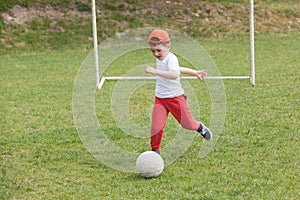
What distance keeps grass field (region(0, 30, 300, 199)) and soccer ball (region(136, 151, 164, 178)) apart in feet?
0.28

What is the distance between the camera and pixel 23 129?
29.7 feet

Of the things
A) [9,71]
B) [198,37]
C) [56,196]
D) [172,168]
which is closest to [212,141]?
[172,168]

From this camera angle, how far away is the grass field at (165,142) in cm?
627

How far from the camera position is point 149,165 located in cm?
656

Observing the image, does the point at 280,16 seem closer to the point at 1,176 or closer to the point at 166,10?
the point at 166,10

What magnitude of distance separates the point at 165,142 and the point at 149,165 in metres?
1.55

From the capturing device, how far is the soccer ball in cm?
656

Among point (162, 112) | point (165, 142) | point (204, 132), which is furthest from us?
point (165, 142)

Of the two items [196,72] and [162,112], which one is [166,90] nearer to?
[162,112]

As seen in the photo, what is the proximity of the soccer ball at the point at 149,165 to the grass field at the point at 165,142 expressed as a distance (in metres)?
0.09

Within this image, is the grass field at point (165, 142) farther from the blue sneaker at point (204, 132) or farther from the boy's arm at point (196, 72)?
the boy's arm at point (196, 72)

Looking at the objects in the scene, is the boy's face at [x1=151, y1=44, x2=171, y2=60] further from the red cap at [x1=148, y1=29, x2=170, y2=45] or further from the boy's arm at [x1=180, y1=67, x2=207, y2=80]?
the boy's arm at [x1=180, y1=67, x2=207, y2=80]

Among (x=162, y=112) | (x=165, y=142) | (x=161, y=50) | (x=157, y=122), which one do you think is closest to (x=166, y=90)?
(x=162, y=112)

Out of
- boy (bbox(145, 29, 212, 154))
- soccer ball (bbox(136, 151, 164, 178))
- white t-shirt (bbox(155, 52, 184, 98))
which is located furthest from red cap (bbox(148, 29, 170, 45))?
soccer ball (bbox(136, 151, 164, 178))
